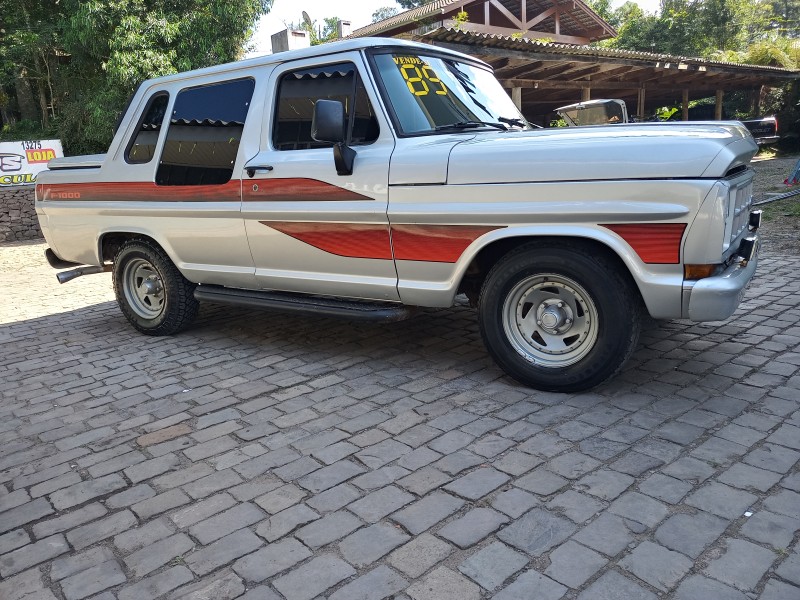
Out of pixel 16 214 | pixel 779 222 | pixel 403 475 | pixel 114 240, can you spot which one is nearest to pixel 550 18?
pixel 779 222

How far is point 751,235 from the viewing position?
3.94m

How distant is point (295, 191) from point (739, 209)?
2.71 m

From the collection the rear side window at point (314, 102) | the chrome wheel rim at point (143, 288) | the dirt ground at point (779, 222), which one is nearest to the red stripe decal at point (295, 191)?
the rear side window at point (314, 102)

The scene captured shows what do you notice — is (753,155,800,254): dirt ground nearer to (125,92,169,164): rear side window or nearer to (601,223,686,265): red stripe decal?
(601,223,686,265): red stripe decal

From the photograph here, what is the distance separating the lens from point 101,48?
13805 mm

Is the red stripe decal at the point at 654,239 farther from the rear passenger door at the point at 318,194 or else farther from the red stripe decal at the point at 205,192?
the red stripe decal at the point at 205,192

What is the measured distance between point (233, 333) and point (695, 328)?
3743mm

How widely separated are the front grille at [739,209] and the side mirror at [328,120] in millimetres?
2171

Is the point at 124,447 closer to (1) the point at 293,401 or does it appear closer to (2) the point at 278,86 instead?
(1) the point at 293,401

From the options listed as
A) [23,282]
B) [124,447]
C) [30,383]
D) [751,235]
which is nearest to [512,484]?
[124,447]

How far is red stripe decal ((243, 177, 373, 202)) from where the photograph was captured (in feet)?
13.3

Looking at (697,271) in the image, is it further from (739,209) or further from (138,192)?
(138,192)

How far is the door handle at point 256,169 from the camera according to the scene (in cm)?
434

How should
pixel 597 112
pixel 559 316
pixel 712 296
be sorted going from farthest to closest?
1. pixel 597 112
2. pixel 559 316
3. pixel 712 296
